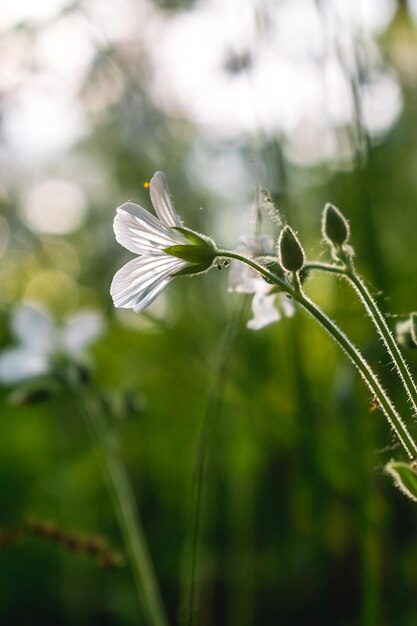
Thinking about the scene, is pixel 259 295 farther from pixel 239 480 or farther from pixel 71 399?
pixel 71 399

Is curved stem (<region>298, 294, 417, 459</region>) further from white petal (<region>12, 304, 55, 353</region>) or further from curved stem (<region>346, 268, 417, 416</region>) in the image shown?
white petal (<region>12, 304, 55, 353</region>)

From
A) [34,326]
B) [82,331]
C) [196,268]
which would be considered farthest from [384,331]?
[34,326]

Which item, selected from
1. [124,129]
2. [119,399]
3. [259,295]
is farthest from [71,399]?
[259,295]

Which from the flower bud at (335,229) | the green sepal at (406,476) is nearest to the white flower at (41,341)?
the flower bud at (335,229)

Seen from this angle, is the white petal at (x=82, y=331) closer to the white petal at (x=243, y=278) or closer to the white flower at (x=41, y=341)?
the white flower at (x=41, y=341)

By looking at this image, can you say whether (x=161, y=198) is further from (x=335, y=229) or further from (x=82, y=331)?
(x=82, y=331)

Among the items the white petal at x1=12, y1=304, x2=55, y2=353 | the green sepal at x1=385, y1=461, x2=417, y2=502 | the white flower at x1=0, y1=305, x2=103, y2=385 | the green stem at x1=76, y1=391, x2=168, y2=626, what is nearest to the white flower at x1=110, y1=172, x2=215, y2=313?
the green sepal at x1=385, y1=461, x2=417, y2=502
